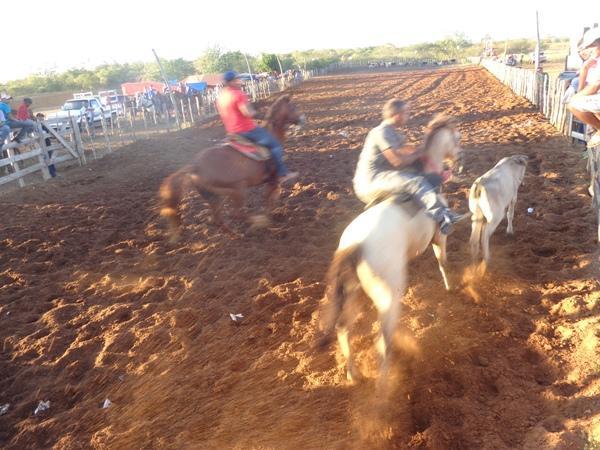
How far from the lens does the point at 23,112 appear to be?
13.7 m

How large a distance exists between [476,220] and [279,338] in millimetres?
2709

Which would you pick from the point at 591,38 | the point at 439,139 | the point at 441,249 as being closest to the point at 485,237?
the point at 441,249

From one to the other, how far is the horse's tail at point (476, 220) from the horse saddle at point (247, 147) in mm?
2957

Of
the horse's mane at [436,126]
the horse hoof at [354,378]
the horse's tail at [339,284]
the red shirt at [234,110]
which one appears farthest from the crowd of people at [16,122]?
the horse hoof at [354,378]

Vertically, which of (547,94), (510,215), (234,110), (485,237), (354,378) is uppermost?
(234,110)

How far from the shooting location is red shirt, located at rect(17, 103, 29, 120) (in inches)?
538

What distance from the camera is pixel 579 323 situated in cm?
439

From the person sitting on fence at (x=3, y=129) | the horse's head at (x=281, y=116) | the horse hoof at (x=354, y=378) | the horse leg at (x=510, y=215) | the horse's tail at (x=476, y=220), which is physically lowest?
the horse hoof at (x=354, y=378)

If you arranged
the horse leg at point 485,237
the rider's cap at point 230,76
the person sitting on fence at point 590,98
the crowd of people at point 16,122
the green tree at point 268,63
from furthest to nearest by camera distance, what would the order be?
the green tree at point 268,63 < the crowd of people at point 16,122 < the rider's cap at point 230,76 < the horse leg at point 485,237 < the person sitting on fence at point 590,98

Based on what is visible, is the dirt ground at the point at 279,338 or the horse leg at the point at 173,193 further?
the horse leg at the point at 173,193

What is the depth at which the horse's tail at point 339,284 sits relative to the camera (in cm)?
372

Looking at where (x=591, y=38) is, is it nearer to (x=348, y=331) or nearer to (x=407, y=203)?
(x=407, y=203)

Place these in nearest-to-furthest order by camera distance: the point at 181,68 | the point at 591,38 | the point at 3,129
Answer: the point at 591,38 < the point at 3,129 < the point at 181,68

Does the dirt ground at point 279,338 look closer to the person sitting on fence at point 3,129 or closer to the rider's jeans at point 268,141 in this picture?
the rider's jeans at point 268,141
